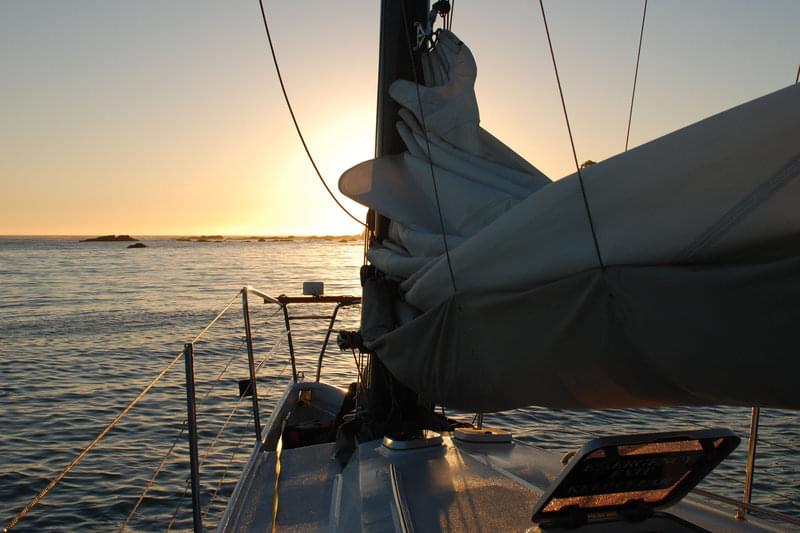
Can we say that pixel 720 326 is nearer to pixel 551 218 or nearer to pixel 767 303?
pixel 767 303

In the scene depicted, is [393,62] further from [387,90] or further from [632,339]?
[632,339]

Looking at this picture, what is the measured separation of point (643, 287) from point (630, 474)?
977mm

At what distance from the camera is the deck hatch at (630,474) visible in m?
2.70

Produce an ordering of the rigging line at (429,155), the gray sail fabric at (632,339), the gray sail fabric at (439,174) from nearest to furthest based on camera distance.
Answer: the gray sail fabric at (632,339), the rigging line at (429,155), the gray sail fabric at (439,174)

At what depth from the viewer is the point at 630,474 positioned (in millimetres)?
2893

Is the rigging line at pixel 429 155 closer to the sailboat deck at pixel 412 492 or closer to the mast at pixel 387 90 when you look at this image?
the mast at pixel 387 90

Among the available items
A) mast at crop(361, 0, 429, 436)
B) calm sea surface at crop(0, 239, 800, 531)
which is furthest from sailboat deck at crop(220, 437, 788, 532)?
mast at crop(361, 0, 429, 436)

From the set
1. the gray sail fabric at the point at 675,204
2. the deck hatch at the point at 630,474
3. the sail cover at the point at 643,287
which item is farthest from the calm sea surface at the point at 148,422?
the gray sail fabric at the point at 675,204

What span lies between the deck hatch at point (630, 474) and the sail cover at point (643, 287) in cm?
19

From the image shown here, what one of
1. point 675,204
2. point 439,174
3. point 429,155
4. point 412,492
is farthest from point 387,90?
point 675,204

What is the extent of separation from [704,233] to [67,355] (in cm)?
1942

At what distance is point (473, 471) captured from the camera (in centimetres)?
446

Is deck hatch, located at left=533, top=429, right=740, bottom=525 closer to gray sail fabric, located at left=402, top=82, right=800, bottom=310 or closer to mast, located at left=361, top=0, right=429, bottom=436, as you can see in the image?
gray sail fabric, located at left=402, top=82, right=800, bottom=310

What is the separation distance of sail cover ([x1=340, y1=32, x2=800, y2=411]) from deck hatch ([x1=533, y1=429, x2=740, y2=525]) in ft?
0.64
